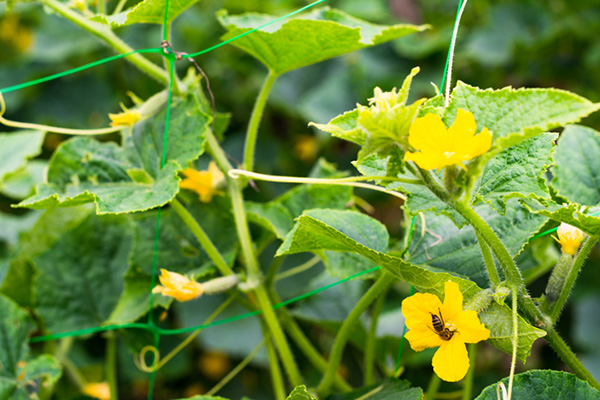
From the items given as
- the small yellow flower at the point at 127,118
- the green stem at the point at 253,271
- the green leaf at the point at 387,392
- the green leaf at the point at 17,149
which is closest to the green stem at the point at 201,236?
the green stem at the point at 253,271

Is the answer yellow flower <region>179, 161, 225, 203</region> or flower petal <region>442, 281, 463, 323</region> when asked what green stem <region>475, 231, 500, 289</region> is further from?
yellow flower <region>179, 161, 225, 203</region>

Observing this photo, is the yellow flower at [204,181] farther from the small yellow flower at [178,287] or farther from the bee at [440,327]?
the bee at [440,327]

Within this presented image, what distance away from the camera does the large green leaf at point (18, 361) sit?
978 millimetres

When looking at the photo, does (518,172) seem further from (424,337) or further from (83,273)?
(83,273)

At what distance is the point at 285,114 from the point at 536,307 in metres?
1.38

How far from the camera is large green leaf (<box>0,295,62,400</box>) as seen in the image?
978 millimetres

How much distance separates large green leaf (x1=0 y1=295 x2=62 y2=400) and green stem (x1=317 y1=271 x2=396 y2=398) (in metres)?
0.46

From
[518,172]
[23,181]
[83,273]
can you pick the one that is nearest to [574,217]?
[518,172]

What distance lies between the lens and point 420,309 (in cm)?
63

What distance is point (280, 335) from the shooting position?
87 cm

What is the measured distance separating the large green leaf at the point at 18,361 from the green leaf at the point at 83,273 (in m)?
0.06

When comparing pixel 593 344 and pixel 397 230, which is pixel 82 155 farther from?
pixel 593 344

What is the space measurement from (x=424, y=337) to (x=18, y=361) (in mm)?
738

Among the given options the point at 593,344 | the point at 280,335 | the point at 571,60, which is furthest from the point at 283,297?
the point at 571,60
